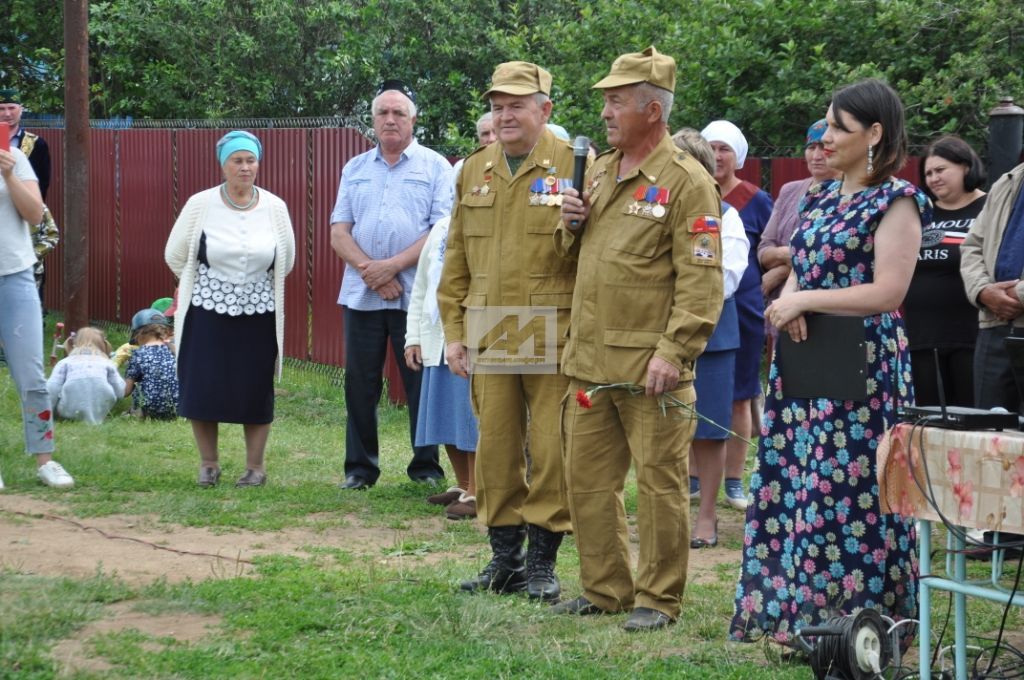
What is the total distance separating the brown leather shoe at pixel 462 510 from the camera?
25.6ft

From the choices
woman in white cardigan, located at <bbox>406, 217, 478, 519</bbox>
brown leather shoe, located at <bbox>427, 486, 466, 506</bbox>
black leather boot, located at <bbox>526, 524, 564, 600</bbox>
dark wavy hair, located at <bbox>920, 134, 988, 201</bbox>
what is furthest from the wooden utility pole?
black leather boot, located at <bbox>526, 524, 564, 600</bbox>

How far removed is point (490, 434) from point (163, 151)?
12.4 meters

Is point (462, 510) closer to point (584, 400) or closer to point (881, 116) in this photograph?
point (584, 400)

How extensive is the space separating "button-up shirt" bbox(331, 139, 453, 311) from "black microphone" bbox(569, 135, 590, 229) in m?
3.12

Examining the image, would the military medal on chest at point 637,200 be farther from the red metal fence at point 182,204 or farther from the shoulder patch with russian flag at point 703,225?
the red metal fence at point 182,204

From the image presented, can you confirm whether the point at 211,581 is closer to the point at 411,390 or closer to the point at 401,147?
the point at 411,390

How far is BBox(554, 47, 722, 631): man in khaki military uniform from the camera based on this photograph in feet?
17.0

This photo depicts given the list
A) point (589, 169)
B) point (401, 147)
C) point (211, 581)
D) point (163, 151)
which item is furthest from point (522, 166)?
point (163, 151)

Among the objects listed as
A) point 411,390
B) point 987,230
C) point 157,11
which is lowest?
point 411,390

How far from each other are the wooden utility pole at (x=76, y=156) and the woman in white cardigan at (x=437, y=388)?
284 inches

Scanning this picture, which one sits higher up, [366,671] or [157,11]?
[157,11]

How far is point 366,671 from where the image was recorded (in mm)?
4691

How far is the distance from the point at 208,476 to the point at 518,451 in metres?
3.34

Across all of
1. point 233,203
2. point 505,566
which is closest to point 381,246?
point 233,203
